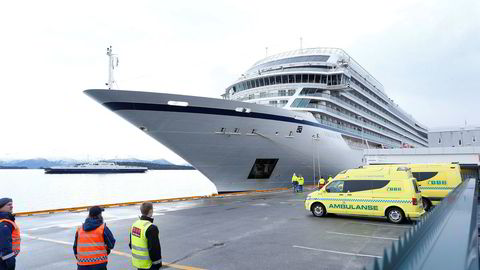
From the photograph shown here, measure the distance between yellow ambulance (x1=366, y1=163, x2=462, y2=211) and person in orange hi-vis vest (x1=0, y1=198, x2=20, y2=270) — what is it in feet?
45.9

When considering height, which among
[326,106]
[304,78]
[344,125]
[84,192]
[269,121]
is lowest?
[84,192]

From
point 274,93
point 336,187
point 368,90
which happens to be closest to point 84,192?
point 274,93

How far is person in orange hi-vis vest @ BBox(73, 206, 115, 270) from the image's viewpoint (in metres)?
3.96

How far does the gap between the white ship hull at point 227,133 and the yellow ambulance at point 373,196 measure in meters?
8.02

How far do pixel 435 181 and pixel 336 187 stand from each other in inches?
221

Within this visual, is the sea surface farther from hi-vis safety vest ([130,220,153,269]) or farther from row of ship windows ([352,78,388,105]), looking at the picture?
hi-vis safety vest ([130,220,153,269])

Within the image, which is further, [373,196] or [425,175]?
[425,175]

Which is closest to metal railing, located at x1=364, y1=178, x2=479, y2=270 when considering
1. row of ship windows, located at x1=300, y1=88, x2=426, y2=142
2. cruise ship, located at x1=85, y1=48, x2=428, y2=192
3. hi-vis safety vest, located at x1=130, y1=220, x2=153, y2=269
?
hi-vis safety vest, located at x1=130, y1=220, x2=153, y2=269

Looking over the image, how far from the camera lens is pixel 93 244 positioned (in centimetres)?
397

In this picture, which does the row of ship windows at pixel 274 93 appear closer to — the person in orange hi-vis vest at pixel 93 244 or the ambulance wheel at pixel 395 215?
the ambulance wheel at pixel 395 215

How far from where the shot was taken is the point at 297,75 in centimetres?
2714

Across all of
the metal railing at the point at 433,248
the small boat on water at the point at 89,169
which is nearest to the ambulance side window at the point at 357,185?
the metal railing at the point at 433,248

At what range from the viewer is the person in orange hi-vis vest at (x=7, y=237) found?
398 cm

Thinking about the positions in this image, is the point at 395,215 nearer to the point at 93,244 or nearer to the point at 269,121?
the point at 93,244
